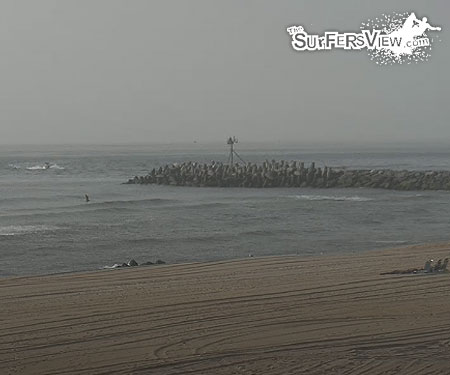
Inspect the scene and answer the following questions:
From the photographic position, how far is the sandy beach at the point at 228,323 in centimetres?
535

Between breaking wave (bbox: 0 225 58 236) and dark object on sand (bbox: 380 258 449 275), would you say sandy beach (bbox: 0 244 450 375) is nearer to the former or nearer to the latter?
dark object on sand (bbox: 380 258 449 275)

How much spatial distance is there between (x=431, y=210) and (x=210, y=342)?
18563mm

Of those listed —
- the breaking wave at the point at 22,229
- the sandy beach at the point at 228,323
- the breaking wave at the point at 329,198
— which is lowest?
the breaking wave at the point at 22,229

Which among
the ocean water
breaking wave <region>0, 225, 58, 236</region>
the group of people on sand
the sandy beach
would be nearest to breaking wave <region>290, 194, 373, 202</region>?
the ocean water

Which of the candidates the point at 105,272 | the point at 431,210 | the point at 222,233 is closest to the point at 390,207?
the point at 431,210

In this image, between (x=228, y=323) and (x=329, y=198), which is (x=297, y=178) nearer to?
(x=329, y=198)

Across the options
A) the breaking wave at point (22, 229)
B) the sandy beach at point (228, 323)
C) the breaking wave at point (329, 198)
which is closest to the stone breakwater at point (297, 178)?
the breaking wave at point (329, 198)

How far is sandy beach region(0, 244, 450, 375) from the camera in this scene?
535 cm

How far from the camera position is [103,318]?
682 centimetres

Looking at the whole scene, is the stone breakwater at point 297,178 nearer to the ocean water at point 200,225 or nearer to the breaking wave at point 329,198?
the ocean water at point 200,225

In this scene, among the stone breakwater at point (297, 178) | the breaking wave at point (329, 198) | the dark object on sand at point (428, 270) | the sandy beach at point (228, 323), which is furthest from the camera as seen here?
the stone breakwater at point (297, 178)

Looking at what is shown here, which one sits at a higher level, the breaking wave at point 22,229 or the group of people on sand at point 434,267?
the group of people on sand at point 434,267

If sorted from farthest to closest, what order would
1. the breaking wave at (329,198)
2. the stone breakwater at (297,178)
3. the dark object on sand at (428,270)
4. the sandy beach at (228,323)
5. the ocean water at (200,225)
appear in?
the stone breakwater at (297,178)
the breaking wave at (329,198)
the ocean water at (200,225)
the dark object on sand at (428,270)
the sandy beach at (228,323)

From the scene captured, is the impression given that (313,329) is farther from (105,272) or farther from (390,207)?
(390,207)
